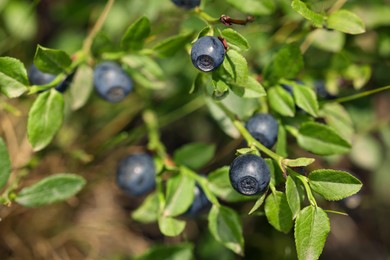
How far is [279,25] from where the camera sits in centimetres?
319

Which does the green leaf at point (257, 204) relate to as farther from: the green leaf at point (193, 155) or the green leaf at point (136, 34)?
the green leaf at point (136, 34)

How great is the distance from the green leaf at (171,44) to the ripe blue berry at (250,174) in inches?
27.9

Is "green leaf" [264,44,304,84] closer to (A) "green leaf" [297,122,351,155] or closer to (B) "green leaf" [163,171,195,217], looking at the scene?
(A) "green leaf" [297,122,351,155]

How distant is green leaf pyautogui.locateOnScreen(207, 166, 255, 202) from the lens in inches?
92.2

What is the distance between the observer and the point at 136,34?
7.93 ft

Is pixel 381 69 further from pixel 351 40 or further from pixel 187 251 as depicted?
pixel 187 251

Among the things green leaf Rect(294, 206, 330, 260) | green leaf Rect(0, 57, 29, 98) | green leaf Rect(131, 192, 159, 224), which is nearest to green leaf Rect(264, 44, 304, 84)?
green leaf Rect(294, 206, 330, 260)

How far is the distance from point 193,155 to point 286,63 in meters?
0.65

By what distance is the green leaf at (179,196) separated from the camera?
7.72 feet

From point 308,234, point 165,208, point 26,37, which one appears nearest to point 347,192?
point 308,234

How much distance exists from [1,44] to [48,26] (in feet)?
2.10

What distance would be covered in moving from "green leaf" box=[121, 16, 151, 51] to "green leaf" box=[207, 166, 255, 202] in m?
0.68

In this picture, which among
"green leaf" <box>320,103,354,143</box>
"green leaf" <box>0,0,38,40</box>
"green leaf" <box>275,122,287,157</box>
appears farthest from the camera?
"green leaf" <box>0,0,38,40</box>

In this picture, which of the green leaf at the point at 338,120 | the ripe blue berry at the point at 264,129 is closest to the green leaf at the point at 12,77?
the ripe blue berry at the point at 264,129
